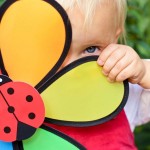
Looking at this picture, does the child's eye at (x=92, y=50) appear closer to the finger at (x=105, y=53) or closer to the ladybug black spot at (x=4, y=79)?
the finger at (x=105, y=53)

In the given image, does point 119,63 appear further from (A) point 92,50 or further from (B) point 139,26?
(B) point 139,26

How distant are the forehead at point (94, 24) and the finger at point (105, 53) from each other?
0.02m

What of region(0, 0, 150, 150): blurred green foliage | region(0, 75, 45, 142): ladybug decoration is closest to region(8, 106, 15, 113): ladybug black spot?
region(0, 75, 45, 142): ladybug decoration

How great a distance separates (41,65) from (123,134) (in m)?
0.21

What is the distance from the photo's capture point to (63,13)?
2.86 feet

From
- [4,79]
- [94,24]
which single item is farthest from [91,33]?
[4,79]

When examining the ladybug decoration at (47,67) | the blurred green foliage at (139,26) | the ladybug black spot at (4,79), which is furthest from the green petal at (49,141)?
the blurred green foliage at (139,26)

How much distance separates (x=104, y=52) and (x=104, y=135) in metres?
0.15

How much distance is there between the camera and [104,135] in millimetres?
918

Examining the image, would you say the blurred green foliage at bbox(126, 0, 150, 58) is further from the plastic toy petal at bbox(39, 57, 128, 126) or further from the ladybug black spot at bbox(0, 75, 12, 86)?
the ladybug black spot at bbox(0, 75, 12, 86)

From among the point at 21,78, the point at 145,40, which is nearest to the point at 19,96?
the point at 21,78

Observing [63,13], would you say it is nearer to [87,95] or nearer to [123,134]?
[87,95]

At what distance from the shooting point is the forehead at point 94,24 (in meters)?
0.88

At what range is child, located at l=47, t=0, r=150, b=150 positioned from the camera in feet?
2.89
